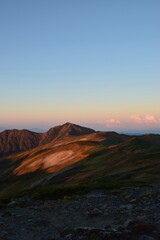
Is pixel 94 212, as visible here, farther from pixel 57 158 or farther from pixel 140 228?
pixel 57 158

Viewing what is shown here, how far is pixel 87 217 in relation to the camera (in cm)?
2575

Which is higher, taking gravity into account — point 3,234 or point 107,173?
point 3,234

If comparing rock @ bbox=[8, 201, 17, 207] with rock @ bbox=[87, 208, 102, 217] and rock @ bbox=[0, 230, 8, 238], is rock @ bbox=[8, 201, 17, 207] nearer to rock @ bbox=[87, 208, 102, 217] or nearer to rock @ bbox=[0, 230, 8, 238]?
rock @ bbox=[87, 208, 102, 217]

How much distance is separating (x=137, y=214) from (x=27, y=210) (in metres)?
9.45

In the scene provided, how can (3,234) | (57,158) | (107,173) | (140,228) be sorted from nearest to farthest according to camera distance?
(140,228)
(3,234)
(107,173)
(57,158)

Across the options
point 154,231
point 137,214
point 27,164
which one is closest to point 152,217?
point 137,214

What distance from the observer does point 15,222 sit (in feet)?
82.0

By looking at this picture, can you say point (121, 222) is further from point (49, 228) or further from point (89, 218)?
point (49, 228)

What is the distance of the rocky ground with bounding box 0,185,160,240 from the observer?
20297mm

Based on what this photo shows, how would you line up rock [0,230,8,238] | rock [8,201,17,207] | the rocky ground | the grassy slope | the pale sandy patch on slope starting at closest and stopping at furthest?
the rocky ground, rock [0,230,8,238], rock [8,201,17,207], the grassy slope, the pale sandy patch on slope

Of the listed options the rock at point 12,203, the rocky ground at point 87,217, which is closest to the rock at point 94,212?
the rocky ground at point 87,217

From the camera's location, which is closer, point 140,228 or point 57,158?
point 140,228

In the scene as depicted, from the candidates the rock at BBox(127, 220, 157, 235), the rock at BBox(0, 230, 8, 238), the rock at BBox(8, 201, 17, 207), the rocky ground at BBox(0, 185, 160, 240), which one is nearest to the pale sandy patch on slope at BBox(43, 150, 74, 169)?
the rocky ground at BBox(0, 185, 160, 240)

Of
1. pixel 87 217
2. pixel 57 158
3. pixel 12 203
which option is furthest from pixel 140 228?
pixel 57 158
